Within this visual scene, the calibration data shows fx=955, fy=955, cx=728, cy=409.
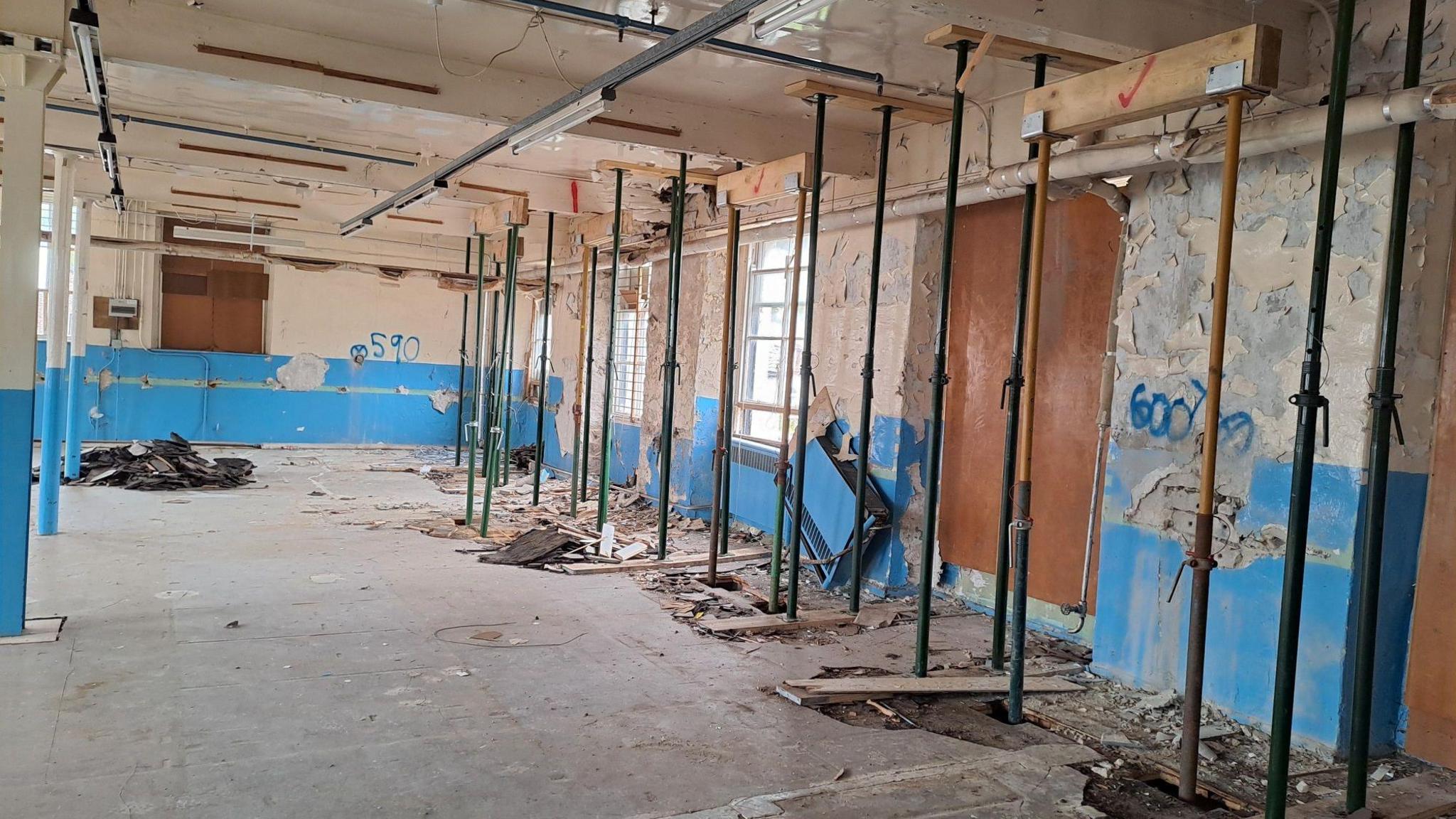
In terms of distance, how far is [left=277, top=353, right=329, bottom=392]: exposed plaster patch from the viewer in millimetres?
14484

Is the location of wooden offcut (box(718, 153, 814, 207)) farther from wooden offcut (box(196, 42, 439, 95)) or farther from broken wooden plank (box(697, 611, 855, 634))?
broken wooden plank (box(697, 611, 855, 634))

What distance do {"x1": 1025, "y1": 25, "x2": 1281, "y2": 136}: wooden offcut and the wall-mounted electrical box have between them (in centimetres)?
1311

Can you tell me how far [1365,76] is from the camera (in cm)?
394

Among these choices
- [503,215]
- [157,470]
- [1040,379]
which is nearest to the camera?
[1040,379]

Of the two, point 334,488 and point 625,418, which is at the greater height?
point 625,418

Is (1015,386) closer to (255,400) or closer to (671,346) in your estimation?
(671,346)

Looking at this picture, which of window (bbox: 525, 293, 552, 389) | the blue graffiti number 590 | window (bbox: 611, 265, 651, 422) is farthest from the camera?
the blue graffiti number 590

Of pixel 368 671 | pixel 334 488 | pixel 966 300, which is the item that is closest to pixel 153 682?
pixel 368 671

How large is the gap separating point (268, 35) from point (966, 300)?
14.9 ft

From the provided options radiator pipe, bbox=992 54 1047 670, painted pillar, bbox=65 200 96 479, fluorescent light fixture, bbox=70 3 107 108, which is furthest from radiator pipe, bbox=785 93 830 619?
painted pillar, bbox=65 200 96 479

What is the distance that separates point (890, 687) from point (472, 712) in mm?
1890

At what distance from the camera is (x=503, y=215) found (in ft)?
26.1

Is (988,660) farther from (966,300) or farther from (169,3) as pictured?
(169,3)

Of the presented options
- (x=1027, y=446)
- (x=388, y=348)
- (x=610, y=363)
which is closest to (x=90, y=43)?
(x=610, y=363)
